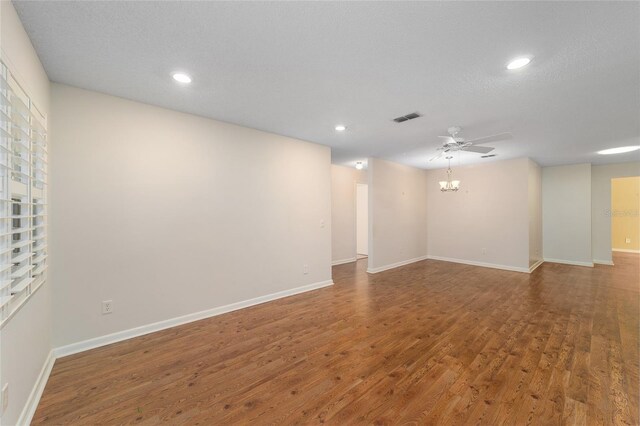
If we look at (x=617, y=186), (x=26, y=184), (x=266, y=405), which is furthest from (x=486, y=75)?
(x=617, y=186)

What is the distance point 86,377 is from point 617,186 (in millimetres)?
13405

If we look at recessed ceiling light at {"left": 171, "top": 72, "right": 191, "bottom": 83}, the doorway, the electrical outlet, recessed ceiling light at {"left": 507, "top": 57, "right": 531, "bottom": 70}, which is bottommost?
the electrical outlet

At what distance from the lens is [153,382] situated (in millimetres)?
2145

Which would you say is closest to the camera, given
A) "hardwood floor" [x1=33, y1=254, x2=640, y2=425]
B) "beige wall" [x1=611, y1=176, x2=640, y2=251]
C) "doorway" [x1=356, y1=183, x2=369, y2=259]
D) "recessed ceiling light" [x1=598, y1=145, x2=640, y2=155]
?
"hardwood floor" [x1=33, y1=254, x2=640, y2=425]

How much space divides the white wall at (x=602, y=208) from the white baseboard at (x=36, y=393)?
10322 millimetres

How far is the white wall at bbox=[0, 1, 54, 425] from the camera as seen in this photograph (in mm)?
1490

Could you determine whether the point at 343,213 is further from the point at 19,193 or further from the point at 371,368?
the point at 19,193

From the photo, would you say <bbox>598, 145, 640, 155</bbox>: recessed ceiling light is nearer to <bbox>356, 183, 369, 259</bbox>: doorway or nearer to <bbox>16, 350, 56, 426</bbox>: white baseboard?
<bbox>356, 183, 369, 259</bbox>: doorway

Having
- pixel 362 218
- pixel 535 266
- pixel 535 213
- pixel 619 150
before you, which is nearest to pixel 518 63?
pixel 619 150

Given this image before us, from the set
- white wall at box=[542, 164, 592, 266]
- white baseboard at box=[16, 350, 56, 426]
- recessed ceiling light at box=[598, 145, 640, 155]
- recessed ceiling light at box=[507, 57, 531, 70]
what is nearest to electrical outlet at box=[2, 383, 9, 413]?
white baseboard at box=[16, 350, 56, 426]

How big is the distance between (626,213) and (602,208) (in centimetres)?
308

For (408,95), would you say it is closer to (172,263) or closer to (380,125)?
(380,125)

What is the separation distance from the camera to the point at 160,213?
3076 millimetres

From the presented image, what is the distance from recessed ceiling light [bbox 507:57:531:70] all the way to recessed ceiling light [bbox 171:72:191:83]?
9.37 feet
